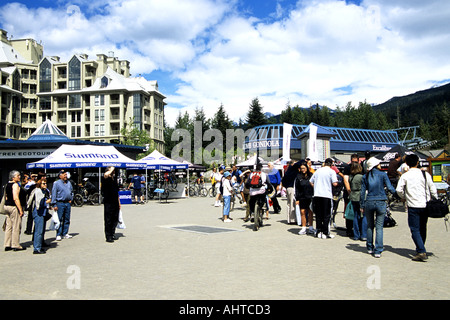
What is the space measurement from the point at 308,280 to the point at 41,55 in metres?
98.2

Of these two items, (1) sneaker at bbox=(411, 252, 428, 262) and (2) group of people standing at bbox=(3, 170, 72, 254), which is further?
(2) group of people standing at bbox=(3, 170, 72, 254)

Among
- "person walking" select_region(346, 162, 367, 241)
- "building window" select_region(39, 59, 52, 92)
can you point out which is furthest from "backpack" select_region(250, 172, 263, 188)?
"building window" select_region(39, 59, 52, 92)

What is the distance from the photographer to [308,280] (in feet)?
17.7

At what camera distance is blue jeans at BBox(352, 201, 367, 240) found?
9.02 m

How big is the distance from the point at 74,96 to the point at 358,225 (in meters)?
78.9

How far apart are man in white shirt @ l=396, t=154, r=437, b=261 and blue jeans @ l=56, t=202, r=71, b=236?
8037mm

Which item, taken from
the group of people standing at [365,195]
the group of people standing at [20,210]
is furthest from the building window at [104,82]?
the group of people standing at [20,210]

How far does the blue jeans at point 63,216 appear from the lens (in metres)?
9.91

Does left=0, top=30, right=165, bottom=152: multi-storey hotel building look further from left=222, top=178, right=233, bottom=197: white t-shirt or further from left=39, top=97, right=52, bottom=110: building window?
left=222, top=178, right=233, bottom=197: white t-shirt

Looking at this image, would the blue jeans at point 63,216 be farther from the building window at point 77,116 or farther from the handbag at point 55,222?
the building window at point 77,116

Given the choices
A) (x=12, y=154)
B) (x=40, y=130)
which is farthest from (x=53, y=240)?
(x=40, y=130)

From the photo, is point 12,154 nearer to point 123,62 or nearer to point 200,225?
point 200,225

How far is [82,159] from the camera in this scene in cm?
2256

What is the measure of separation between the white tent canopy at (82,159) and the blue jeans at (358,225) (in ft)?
54.9
